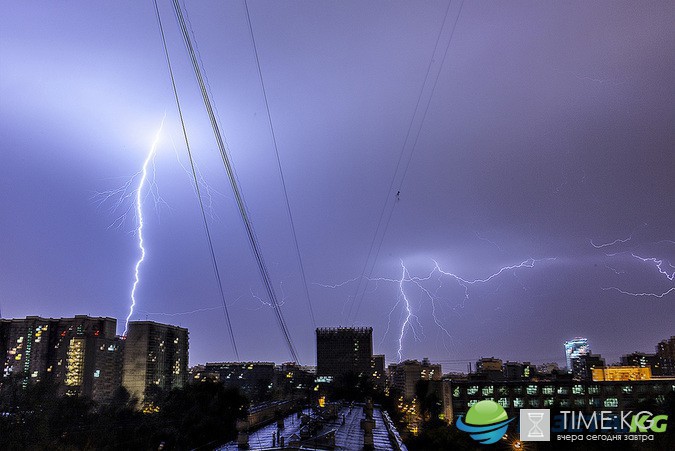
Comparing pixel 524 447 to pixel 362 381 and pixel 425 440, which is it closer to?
pixel 425 440

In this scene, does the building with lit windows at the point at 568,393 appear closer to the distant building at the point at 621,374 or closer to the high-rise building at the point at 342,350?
the distant building at the point at 621,374

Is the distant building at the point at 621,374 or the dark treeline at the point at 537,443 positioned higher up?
the distant building at the point at 621,374

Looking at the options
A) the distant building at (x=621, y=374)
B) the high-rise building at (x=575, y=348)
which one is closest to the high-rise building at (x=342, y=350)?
the high-rise building at (x=575, y=348)

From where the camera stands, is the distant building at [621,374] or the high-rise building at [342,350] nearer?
the distant building at [621,374]

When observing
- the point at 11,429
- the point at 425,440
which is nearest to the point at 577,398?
the point at 425,440

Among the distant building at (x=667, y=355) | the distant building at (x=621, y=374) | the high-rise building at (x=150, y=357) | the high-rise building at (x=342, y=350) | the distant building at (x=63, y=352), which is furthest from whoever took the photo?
the high-rise building at (x=342, y=350)

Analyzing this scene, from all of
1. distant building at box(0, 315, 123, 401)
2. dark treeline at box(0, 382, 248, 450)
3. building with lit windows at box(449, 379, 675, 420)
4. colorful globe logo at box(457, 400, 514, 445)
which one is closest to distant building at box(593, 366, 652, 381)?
building with lit windows at box(449, 379, 675, 420)

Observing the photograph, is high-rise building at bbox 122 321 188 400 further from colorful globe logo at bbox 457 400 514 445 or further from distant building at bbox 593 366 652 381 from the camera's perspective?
colorful globe logo at bbox 457 400 514 445
